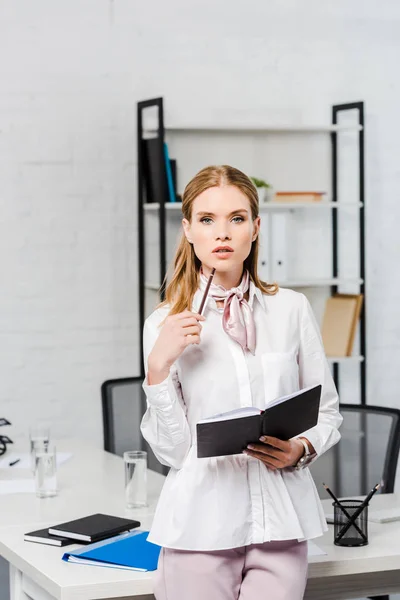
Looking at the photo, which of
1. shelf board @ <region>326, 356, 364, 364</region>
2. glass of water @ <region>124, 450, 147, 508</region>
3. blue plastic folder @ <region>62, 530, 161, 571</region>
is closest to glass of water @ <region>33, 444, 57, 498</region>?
glass of water @ <region>124, 450, 147, 508</region>

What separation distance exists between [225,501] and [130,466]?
738 mm

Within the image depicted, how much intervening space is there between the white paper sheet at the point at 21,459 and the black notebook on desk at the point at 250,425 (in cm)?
129

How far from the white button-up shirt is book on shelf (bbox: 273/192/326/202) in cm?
232

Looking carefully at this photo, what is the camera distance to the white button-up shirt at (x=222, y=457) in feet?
5.23

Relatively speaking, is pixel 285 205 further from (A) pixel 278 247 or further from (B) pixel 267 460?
(B) pixel 267 460

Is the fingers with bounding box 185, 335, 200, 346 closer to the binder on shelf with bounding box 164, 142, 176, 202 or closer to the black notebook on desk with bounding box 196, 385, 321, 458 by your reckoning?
the black notebook on desk with bounding box 196, 385, 321, 458

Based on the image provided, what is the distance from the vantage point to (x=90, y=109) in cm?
397

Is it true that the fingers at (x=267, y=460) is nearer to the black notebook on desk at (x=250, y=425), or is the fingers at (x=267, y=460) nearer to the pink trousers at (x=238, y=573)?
the black notebook on desk at (x=250, y=425)

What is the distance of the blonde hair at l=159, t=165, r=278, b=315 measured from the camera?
5.56ft

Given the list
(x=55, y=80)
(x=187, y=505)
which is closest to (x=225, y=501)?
(x=187, y=505)

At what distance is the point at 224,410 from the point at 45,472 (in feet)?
2.96

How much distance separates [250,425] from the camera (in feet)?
5.07

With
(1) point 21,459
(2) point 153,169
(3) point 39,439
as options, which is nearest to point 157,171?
(2) point 153,169

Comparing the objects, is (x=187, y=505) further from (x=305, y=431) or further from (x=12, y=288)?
(x=12, y=288)
